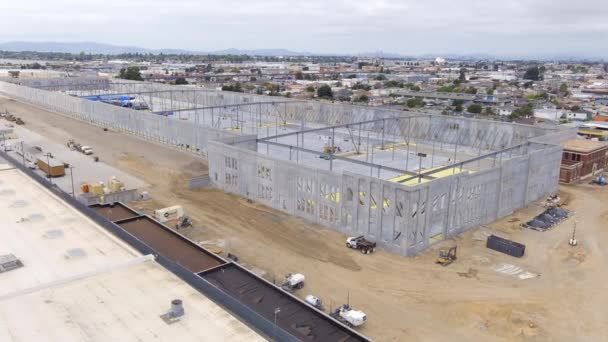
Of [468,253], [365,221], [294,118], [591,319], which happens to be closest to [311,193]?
[365,221]

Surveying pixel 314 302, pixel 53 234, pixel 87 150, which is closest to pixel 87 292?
pixel 53 234

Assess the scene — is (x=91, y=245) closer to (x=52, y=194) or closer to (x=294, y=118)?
(x=52, y=194)

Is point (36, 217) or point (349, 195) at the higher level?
point (36, 217)

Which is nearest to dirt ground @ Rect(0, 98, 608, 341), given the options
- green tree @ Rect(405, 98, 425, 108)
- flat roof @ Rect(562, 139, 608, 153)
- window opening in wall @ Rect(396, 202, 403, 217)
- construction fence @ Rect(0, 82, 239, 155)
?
window opening in wall @ Rect(396, 202, 403, 217)

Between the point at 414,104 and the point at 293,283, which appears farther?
the point at 414,104

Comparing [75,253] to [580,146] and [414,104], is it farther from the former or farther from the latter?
[414,104]

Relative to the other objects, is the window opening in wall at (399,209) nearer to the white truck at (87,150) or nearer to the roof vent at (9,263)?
the roof vent at (9,263)

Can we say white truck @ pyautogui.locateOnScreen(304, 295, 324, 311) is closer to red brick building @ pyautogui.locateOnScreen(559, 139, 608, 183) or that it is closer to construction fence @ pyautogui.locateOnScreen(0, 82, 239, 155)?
construction fence @ pyautogui.locateOnScreen(0, 82, 239, 155)
